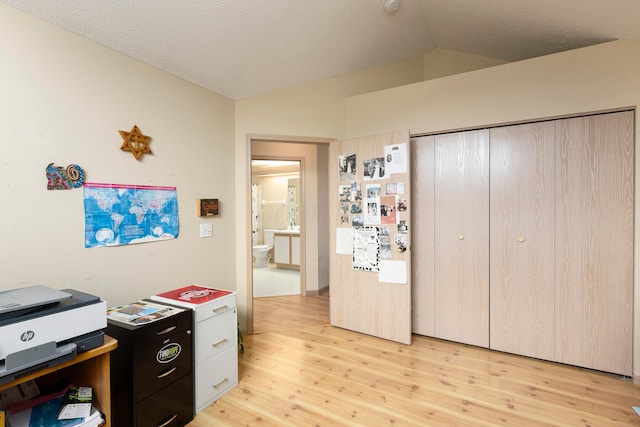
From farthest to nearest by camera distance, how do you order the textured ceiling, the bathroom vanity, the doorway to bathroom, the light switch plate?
the bathroom vanity < the doorway to bathroom < the light switch plate < the textured ceiling

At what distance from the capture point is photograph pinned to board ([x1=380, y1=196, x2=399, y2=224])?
2.86m

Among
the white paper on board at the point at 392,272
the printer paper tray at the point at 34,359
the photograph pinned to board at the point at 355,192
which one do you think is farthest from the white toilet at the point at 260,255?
the printer paper tray at the point at 34,359

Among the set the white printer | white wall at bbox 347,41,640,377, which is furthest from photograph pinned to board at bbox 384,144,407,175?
the white printer

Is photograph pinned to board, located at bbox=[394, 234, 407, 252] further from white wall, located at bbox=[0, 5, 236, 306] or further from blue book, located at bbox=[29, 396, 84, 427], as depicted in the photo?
blue book, located at bbox=[29, 396, 84, 427]

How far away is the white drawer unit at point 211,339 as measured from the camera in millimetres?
1945

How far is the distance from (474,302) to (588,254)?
92 centimetres

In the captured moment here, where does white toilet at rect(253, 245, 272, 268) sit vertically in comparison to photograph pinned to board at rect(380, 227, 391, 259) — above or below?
below

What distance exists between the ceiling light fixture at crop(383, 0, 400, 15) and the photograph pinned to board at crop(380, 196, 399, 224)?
60.9 inches

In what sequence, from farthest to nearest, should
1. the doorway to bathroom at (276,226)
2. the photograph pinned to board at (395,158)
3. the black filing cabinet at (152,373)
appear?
the doorway to bathroom at (276,226) → the photograph pinned to board at (395,158) → the black filing cabinet at (152,373)

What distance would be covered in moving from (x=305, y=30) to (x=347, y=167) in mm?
1263

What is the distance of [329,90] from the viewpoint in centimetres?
329

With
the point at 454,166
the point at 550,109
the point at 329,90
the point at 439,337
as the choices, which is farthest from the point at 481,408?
the point at 329,90

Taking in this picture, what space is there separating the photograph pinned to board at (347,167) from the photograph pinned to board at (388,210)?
408 millimetres

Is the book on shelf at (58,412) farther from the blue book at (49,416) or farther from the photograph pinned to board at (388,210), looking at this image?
the photograph pinned to board at (388,210)
